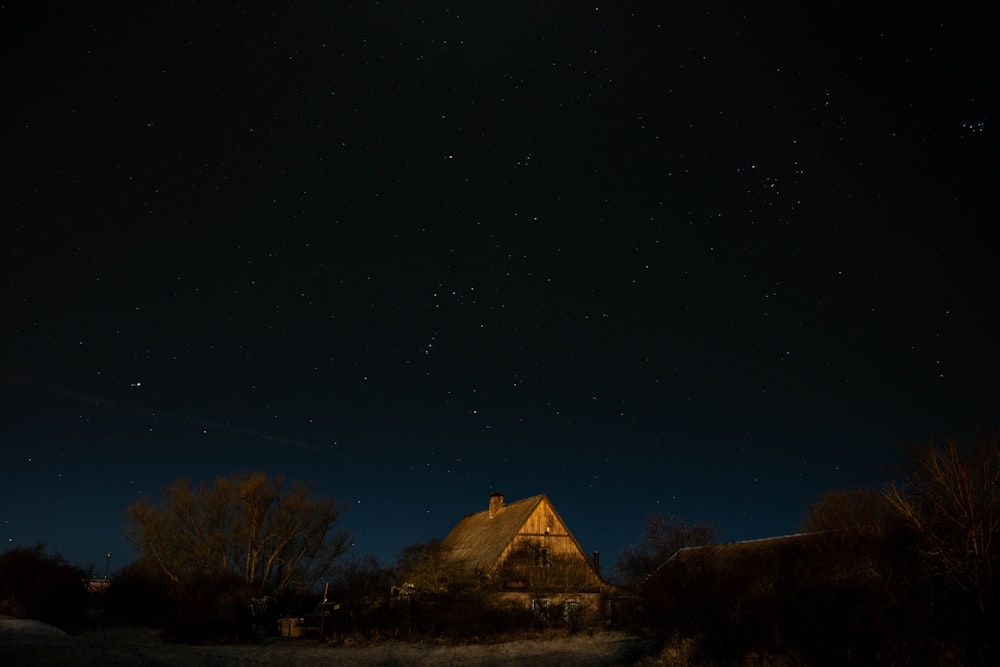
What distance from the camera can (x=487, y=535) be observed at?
4394 centimetres

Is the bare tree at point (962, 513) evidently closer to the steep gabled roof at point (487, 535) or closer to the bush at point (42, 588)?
the steep gabled roof at point (487, 535)

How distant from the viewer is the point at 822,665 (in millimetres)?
16188

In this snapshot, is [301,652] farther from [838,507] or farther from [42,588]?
[838,507]

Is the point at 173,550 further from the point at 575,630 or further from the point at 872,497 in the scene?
the point at 872,497

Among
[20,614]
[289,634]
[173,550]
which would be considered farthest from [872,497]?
[20,614]

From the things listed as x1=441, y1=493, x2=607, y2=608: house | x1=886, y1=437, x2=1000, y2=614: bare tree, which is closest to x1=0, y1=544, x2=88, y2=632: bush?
x1=441, y1=493, x2=607, y2=608: house

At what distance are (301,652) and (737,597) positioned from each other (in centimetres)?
1468

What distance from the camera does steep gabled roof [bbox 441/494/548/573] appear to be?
39.2 metres

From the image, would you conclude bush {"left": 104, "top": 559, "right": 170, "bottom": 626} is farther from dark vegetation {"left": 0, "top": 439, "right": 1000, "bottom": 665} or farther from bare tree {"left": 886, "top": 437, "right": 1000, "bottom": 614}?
bare tree {"left": 886, "top": 437, "right": 1000, "bottom": 614}

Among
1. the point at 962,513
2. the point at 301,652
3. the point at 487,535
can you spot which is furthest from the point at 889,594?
the point at 487,535

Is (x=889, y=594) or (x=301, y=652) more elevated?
(x=889, y=594)

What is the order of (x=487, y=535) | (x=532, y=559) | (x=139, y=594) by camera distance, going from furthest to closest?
(x=487, y=535) < (x=532, y=559) < (x=139, y=594)

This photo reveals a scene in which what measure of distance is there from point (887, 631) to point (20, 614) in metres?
33.6

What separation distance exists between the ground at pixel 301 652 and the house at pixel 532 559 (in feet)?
23.1
